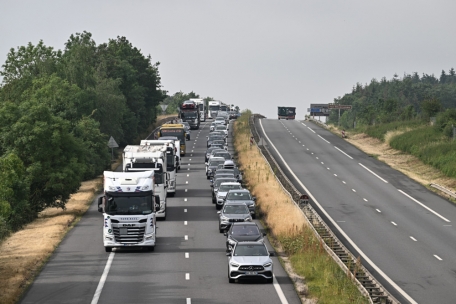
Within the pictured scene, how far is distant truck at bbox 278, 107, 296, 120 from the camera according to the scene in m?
151

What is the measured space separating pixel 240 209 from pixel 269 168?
969 inches

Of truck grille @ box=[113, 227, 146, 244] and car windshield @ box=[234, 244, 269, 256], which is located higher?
car windshield @ box=[234, 244, 269, 256]

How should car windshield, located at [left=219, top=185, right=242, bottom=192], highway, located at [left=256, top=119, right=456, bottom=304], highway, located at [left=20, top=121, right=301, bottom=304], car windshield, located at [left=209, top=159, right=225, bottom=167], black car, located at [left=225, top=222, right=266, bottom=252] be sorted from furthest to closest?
car windshield, located at [left=209, top=159, right=225, bottom=167] < car windshield, located at [left=219, top=185, right=242, bottom=192] < black car, located at [left=225, top=222, right=266, bottom=252] < highway, located at [left=256, top=119, right=456, bottom=304] < highway, located at [left=20, top=121, right=301, bottom=304]

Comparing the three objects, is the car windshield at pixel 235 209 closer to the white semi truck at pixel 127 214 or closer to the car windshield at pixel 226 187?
the white semi truck at pixel 127 214

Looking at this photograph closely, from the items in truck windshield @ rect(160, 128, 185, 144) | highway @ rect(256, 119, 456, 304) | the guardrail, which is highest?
truck windshield @ rect(160, 128, 185, 144)

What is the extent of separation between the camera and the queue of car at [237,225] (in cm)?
3192

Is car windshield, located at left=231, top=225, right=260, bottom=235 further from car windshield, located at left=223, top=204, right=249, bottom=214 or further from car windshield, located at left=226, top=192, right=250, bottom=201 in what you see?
car windshield, located at left=226, top=192, right=250, bottom=201

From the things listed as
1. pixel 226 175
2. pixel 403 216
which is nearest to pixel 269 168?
pixel 226 175

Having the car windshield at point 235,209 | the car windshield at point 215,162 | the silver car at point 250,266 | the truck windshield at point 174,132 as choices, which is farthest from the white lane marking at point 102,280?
the truck windshield at point 174,132

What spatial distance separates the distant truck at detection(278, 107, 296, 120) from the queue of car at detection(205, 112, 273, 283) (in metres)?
70.8

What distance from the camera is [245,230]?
38.3 m

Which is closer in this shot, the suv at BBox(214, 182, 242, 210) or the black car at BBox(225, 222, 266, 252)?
the black car at BBox(225, 222, 266, 252)

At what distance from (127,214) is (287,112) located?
11463 centimetres

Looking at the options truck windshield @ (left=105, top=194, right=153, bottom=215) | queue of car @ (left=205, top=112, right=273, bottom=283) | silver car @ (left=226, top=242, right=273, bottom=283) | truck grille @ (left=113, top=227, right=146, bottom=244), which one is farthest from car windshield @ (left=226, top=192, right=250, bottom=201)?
silver car @ (left=226, top=242, right=273, bottom=283)
